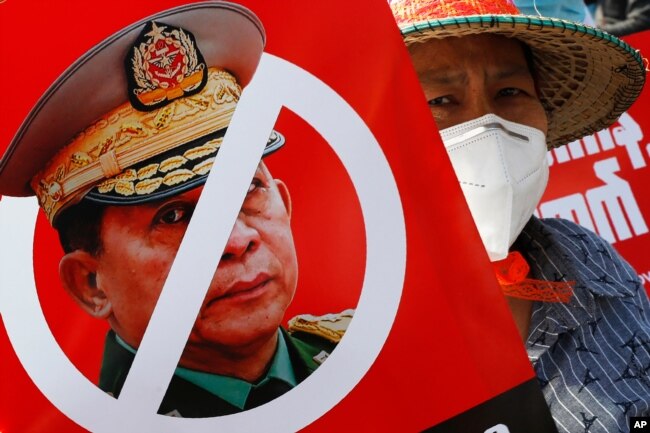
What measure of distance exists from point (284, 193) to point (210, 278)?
14 centimetres

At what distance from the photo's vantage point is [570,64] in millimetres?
1720

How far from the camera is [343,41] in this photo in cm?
102

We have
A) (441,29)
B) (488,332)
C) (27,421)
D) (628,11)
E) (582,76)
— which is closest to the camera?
(27,421)

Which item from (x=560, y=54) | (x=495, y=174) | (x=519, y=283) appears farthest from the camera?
(x=560, y=54)

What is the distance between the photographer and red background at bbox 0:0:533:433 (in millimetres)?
950

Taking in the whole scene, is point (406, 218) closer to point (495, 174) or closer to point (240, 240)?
point (240, 240)

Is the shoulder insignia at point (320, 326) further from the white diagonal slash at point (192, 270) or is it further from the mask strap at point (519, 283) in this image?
the mask strap at point (519, 283)

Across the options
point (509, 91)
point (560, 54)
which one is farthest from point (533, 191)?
point (560, 54)

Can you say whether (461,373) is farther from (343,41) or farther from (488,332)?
(343,41)

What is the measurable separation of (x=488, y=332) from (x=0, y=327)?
58 cm

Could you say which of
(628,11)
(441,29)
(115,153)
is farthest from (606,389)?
(628,11)

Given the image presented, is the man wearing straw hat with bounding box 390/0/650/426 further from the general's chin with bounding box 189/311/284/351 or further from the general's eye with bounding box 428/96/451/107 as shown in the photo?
the general's chin with bounding box 189/311/284/351

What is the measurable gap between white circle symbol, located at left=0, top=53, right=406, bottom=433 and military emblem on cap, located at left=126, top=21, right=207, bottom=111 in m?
0.07

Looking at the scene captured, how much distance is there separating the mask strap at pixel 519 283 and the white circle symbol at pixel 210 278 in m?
0.52
